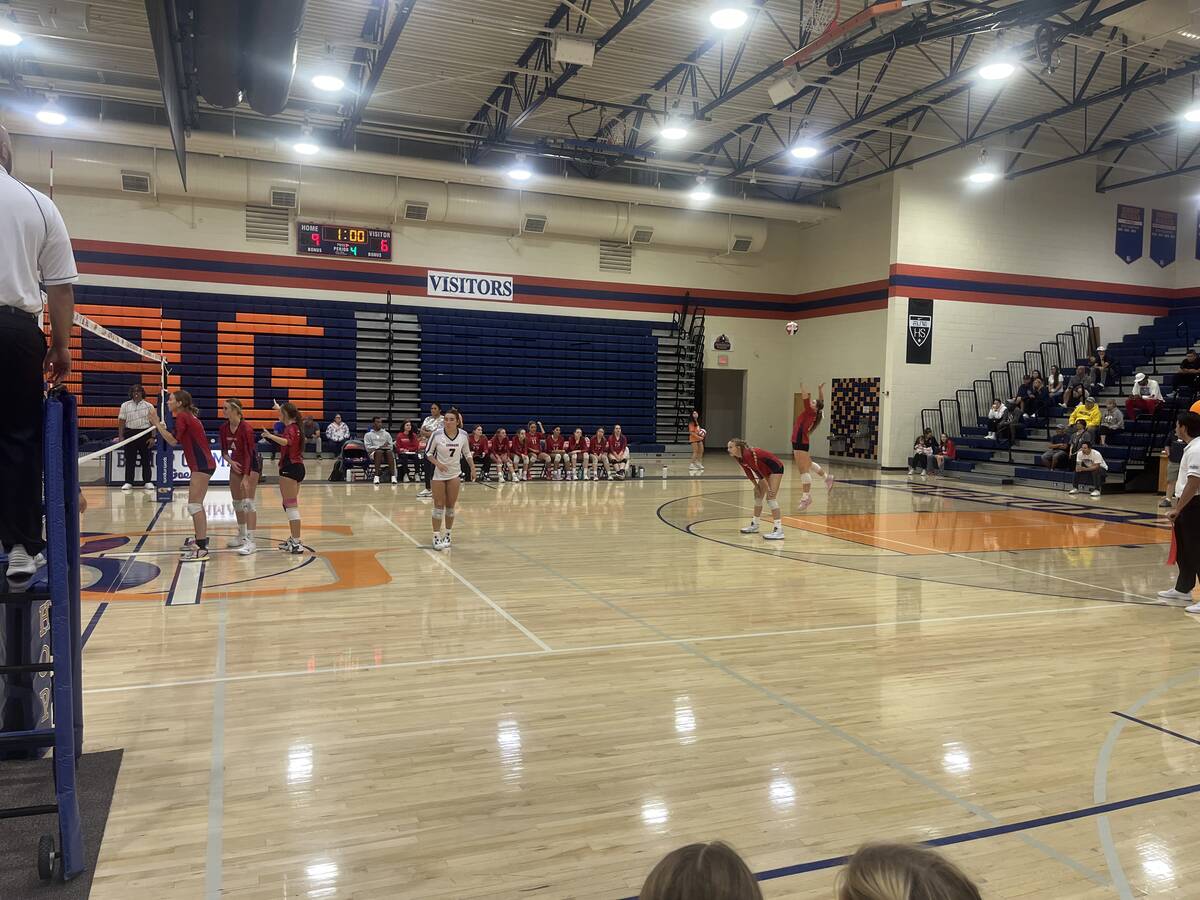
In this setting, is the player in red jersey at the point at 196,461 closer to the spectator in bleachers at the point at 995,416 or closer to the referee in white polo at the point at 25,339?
the referee in white polo at the point at 25,339

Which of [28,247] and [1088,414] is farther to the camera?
[1088,414]

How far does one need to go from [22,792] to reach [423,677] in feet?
6.66

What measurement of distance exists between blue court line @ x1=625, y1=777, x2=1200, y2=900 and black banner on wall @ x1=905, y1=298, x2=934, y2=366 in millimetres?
18139

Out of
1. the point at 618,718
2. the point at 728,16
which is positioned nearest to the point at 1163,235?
the point at 728,16

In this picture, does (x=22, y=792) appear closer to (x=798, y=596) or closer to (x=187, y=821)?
(x=187, y=821)

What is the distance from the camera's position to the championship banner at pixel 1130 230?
2242cm

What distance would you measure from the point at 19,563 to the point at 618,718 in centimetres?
274

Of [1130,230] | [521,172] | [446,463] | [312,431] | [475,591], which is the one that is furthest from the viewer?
[1130,230]

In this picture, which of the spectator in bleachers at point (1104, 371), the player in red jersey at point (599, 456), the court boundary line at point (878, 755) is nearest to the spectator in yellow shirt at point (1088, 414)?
the spectator in bleachers at point (1104, 371)

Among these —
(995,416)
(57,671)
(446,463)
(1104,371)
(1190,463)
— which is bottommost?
(57,671)

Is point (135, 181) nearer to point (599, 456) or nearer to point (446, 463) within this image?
point (599, 456)

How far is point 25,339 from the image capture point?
8.70 feet

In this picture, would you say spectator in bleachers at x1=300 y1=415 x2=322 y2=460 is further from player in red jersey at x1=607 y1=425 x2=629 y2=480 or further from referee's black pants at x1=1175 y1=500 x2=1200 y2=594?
referee's black pants at x1=1175 y1=500 x2=1200 y2=594

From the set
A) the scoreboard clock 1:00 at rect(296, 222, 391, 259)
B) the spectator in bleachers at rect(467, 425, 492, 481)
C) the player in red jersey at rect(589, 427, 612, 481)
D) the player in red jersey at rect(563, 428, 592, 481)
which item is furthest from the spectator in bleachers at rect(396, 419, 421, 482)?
the scoreboard clock 1:00 at rect(296, 222, 391, 259)
